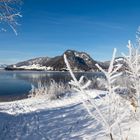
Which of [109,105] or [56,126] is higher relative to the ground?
[109,105]

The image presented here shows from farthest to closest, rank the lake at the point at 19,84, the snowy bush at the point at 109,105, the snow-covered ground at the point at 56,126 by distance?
1. the lake at the point at 19,84
2. the snow-covered ground at the point at 56,126
3. the snowy bush at the point at 109,105

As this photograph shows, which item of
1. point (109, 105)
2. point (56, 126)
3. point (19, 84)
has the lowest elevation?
point (56, 126)

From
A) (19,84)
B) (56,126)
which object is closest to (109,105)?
(56,126)

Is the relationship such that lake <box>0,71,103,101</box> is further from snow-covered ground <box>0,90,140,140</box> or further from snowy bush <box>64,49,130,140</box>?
snowy bush <box>64,49,130,140</box>

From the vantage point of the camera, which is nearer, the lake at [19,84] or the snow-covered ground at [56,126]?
the snow-covered ground at [56,126]

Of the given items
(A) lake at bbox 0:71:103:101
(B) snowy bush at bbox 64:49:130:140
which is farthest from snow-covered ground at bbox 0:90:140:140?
(A) lake at bbox 0:71:103:101

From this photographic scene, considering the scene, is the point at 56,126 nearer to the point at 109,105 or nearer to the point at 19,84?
the point at 109,105

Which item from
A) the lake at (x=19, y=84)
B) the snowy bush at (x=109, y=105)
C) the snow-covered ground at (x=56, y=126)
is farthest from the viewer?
the lake at (x=19, y=84)

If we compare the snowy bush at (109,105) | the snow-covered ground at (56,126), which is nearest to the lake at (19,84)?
the snow-covered ground at (56,126)

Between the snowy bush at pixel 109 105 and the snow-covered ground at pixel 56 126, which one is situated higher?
the snowy bush at pixel 109 105

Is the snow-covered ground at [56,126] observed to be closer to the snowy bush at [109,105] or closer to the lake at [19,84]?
the snowy bush at [109,105]

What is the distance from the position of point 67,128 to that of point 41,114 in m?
3.08

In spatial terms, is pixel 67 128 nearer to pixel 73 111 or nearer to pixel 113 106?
pixel 73 111

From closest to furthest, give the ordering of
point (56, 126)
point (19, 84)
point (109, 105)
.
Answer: point (109, 105) < point (56, 126) < point (19, 84)
